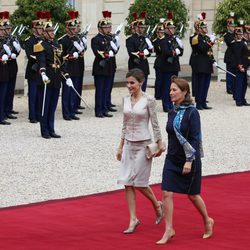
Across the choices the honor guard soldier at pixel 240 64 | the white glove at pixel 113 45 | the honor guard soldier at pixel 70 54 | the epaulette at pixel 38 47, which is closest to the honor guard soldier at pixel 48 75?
the epaulette at pixel 38 47

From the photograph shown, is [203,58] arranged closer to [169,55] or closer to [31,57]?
[169,55]

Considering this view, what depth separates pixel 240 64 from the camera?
2364cm

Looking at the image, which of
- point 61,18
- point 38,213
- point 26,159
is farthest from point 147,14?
point 38,213

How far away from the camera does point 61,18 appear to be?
23297 millimetres

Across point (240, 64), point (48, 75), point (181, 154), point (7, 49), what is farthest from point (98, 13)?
point (181, 154)

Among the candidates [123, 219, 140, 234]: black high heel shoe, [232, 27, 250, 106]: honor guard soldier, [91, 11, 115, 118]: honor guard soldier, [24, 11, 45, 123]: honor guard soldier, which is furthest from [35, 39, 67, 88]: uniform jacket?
[123, 219, 140, 234]: black high heel shoe

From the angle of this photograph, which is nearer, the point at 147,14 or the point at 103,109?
the point at 103,109

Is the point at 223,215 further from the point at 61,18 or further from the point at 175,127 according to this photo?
the point at 61,18

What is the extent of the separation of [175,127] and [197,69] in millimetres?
11693

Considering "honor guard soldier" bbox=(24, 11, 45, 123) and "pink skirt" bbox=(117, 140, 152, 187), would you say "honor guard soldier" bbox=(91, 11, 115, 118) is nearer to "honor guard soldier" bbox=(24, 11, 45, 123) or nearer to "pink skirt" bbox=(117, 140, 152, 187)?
"honor guard soldier" bbox=(24, 11, 45, 123)

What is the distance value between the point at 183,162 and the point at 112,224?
1232 mm

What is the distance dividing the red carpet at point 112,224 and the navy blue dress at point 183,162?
50 cm

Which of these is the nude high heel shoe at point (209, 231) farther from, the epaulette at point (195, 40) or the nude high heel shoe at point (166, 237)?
the epaulette at point (195, 40)

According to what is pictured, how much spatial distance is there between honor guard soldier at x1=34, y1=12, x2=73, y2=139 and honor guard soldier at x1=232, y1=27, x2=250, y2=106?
5.56 m
